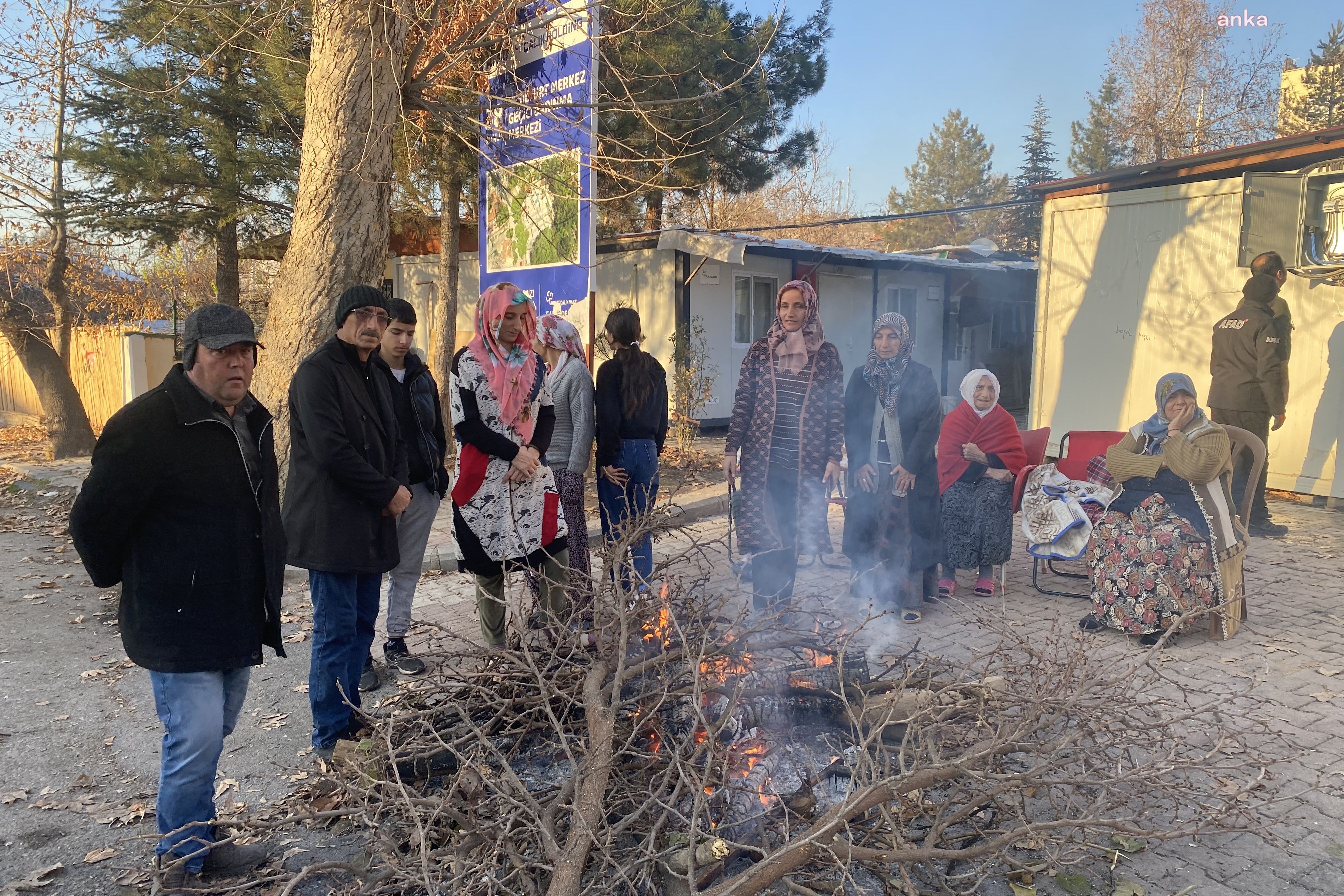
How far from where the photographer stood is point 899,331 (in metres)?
5.18

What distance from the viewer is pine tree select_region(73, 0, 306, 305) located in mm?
10188

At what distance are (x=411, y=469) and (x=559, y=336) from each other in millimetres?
1335

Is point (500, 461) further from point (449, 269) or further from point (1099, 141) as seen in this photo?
point (1099, 141)

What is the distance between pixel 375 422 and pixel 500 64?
5833 mm

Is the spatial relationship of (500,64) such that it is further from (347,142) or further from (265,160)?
(265,160)

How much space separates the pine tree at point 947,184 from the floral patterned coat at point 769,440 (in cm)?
4582

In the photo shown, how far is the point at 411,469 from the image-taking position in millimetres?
4445

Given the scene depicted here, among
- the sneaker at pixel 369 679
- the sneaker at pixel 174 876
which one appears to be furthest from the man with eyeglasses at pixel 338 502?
the sneaker at pixel 174 876

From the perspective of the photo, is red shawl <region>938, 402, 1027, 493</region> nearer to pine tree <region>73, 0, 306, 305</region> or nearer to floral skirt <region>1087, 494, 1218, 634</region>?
floral skirt <region>1087, 494, 1218, 634</region>

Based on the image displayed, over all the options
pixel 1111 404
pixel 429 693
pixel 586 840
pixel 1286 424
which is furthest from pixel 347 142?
pixel 1286 424

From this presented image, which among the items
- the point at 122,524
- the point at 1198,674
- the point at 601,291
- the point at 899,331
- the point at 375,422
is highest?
the point at 601,291

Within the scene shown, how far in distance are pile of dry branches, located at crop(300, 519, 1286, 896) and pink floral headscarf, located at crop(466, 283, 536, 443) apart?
1257 millimetres

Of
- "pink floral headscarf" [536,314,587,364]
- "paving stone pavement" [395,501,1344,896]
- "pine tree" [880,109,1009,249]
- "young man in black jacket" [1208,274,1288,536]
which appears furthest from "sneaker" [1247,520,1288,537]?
"pine tree" [880,109,1009,249]

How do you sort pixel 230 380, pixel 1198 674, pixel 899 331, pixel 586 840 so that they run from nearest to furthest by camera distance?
pixel 586 840 → pixel 230 380 → pixel 1198 674 → pixel 899 331
